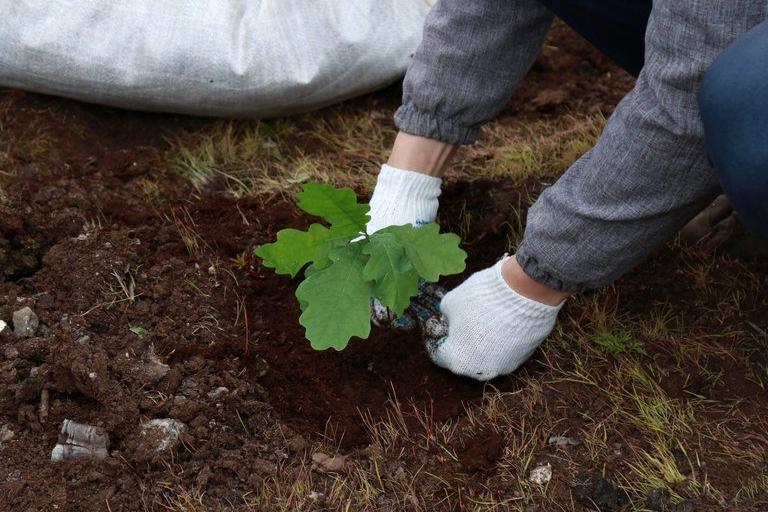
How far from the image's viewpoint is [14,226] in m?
1.78

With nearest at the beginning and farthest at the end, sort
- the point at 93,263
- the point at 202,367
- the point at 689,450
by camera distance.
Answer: the point at 689,450
the point at 202,367
the point at 93,263

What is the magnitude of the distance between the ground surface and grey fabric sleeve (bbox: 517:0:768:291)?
270mm

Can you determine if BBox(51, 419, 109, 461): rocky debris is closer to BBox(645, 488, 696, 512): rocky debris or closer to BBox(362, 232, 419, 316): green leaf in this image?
BBox(362, 232, 419, 316): green leaf

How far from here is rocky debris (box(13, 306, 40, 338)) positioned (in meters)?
1.61

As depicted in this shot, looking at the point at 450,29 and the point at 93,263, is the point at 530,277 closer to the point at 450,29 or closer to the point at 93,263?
the point at 450,29

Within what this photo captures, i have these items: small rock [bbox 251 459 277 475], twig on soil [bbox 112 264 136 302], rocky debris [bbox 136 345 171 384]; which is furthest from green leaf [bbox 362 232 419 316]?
twig on soil [bbox 112 264 136 302]

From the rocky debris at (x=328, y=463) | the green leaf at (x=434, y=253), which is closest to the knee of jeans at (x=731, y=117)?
the green leaf at (x=434, y=253)

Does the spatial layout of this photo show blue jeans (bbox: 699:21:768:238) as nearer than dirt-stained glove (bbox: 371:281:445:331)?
Yes

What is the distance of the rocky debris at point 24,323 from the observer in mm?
1605

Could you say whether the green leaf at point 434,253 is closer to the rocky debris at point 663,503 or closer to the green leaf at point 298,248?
the green leaf at point 298,248

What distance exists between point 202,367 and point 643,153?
888 mm

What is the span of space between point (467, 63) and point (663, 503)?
0.88m

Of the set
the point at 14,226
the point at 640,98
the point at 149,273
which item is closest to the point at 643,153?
the point at 640,98

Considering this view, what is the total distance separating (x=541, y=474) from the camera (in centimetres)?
145
